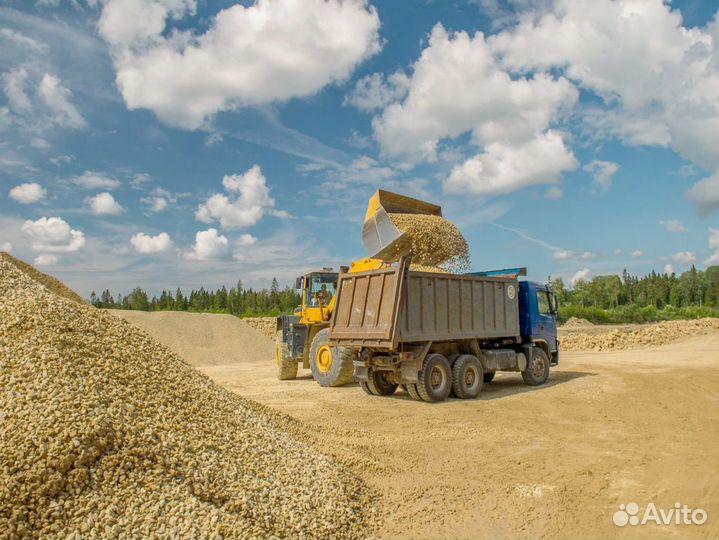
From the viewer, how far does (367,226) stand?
14078 mm

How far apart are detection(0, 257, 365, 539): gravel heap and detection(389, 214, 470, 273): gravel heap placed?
773 cm

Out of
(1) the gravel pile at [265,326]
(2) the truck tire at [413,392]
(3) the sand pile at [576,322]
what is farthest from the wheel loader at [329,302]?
(3) the sand pile at [576,322]

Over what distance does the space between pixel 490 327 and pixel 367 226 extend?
3.97 m

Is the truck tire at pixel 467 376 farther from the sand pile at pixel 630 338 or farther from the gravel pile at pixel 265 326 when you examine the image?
the gravel pile at pixel 265 326

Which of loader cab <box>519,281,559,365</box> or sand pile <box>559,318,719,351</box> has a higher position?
loader cab <box>519,281,559,365</box>

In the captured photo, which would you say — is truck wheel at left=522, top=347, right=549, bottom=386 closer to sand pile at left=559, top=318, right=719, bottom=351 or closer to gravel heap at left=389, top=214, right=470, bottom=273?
gravel heap at left=389, top=214, right=470, bottom=273

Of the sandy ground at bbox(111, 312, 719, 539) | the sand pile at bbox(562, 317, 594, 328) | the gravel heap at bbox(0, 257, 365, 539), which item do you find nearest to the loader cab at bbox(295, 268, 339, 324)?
the sandy ground at bbox(111, 312, 719, 539)

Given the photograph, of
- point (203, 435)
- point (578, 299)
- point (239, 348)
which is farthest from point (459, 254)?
point (578, 299)

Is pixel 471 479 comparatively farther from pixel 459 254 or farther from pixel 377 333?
pixel 459 254

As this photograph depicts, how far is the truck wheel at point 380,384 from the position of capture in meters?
11.8

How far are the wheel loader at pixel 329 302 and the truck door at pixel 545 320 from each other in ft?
11.5

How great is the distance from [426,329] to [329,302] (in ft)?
→ 13.2

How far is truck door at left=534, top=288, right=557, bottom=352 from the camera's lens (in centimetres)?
1384

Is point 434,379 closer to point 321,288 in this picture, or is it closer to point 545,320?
point 545,320
